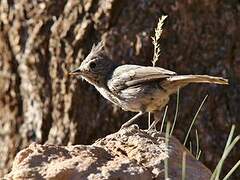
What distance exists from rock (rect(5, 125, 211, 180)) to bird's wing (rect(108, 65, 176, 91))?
4.57 feet

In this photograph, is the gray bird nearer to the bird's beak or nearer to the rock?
the bird's beak

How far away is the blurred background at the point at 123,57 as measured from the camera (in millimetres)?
8625

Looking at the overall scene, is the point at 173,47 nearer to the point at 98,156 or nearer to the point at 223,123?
the point at 223,123

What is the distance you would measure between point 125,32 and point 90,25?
345 millimetres

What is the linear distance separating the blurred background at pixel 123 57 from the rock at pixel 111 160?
332 cm

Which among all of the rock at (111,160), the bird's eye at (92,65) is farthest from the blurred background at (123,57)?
the rock at (111,160)

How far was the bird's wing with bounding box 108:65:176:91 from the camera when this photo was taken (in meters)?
6.71

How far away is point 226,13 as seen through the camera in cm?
882

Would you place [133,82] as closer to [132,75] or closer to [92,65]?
[132,75]

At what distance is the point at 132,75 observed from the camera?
699 centimetres

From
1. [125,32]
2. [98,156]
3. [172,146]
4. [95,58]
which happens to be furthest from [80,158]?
[125,32]

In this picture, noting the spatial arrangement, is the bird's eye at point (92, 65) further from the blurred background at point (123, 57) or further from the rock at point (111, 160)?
the rock at point (111, 160)

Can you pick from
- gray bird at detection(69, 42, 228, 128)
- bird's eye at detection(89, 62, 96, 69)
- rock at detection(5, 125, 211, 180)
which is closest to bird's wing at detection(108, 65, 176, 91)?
gray bird at detection(69, 42, 228, 128)

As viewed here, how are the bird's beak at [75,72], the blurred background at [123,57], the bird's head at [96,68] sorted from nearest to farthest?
1. the bird's beak at [75,72]
2. the bird's head at [96,68]
3. the blurred background at [123,57]
